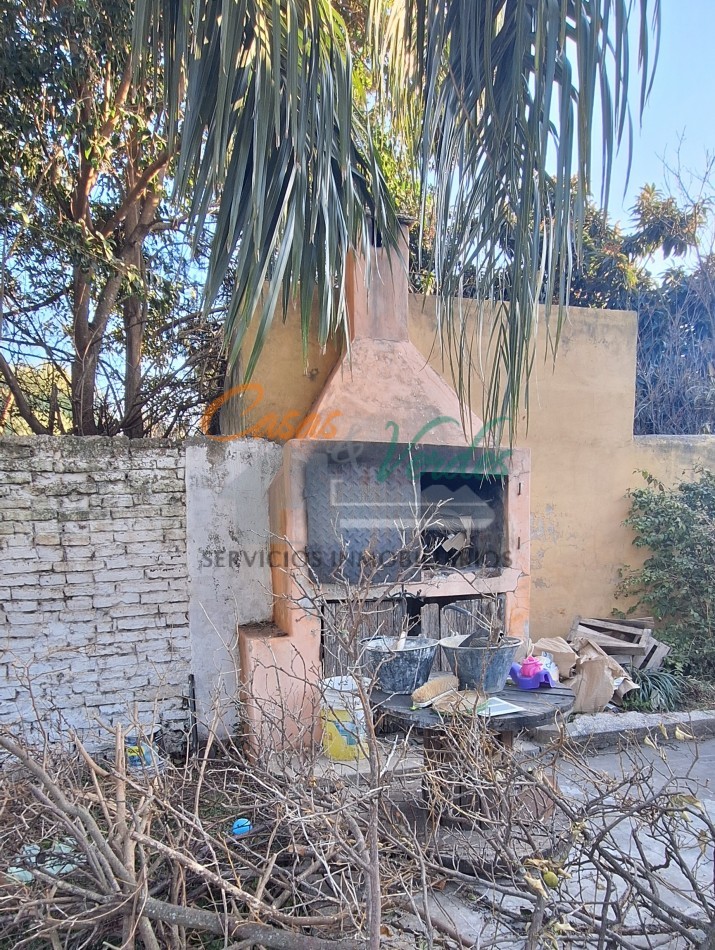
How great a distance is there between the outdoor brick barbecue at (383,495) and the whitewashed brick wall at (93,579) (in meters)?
0.69

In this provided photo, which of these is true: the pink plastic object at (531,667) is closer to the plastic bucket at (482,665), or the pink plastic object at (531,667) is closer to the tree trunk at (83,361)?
the plastic bucket at (482,665)

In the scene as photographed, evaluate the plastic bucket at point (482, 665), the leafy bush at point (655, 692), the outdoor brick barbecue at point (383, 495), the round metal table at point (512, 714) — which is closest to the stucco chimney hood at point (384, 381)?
the outdoor brick barbecue at point (383, 495)

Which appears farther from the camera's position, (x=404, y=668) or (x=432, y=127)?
(x=404, y=668)

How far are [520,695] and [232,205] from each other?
3.07 m

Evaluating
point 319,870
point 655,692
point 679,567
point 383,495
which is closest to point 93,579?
point 383,495

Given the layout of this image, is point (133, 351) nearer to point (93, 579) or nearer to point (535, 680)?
point (93, 579)

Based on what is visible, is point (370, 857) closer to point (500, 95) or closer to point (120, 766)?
point (120, 766)

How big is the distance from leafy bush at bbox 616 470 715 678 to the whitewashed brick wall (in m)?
4.61

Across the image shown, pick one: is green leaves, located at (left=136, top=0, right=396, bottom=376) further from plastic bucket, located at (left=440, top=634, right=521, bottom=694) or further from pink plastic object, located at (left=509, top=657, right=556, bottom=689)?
pink plastic object, located at (left=509, top=657, right=556, bottom=689)

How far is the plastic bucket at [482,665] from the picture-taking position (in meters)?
3.24

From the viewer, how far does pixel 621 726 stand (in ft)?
15.3

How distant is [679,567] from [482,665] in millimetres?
3653

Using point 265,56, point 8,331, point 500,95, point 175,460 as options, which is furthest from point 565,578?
point 8,331

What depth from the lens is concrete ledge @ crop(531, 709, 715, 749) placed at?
4539mm
